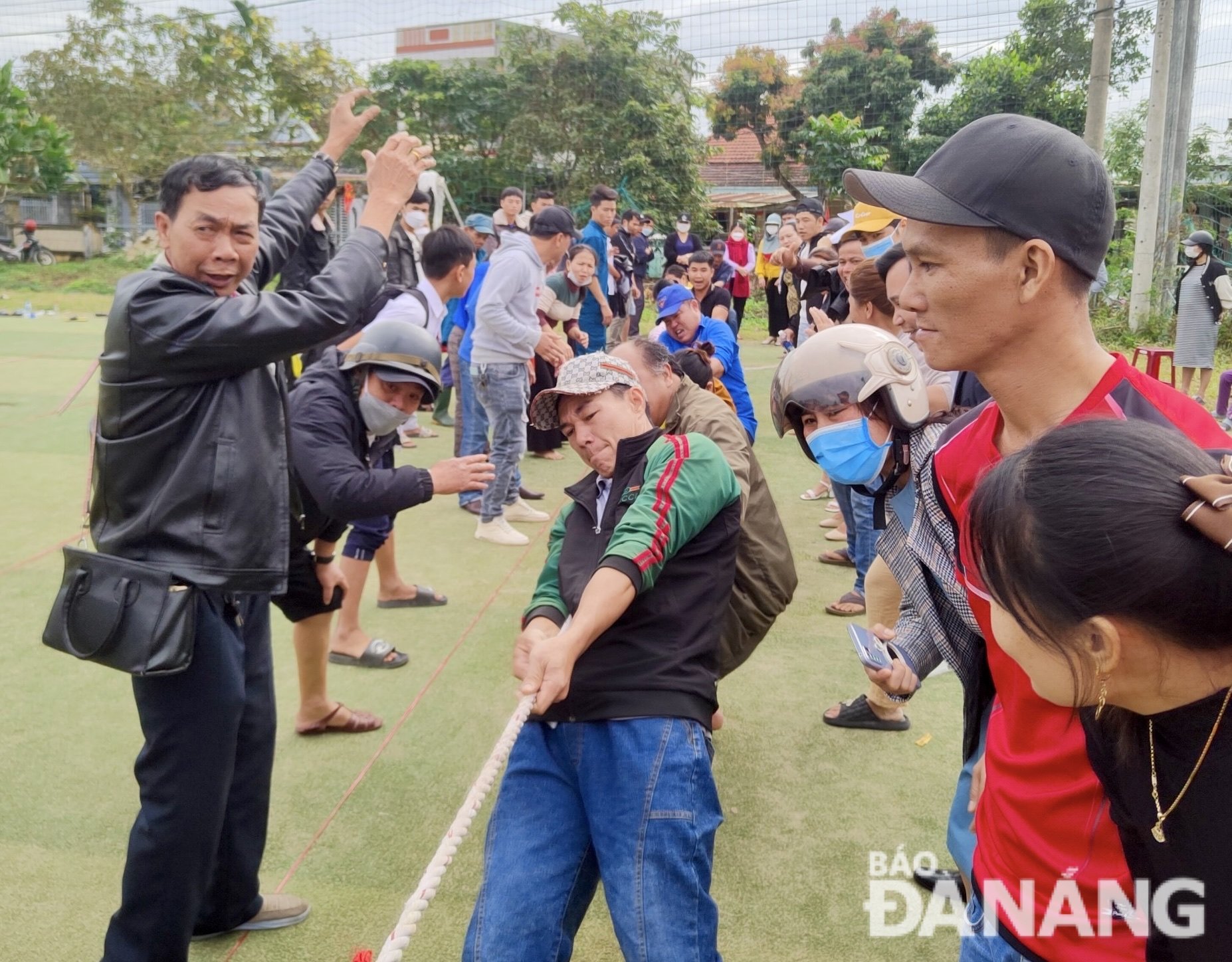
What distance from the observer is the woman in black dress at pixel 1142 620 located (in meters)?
1.10

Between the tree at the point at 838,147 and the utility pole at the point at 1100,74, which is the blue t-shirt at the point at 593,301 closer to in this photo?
the utility pole at the point at 1100,74

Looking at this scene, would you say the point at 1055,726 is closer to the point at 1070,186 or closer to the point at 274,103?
the point at 1070,186

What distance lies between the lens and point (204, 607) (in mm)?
2338

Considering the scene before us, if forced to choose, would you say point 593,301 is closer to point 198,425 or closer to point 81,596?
point 198,425

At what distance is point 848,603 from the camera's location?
5.10 metres

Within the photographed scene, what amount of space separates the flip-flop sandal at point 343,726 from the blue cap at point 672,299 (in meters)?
3.10

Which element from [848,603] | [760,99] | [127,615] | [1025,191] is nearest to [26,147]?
[760,99]

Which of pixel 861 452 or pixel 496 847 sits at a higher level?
pixel 861 452

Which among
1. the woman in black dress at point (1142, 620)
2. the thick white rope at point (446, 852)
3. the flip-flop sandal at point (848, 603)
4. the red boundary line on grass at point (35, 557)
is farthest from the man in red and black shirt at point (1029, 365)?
the red boundary line on grass at point (35, 557)

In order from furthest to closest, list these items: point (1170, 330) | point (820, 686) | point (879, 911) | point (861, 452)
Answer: point (1170, 330), point (820, 686), point (879, 911), point (861, 452)

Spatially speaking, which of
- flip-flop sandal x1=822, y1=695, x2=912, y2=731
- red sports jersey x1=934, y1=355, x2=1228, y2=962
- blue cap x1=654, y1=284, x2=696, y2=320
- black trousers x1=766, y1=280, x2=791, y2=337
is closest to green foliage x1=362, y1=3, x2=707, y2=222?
black trousers x1=766, y1=280, x2=791, y2=337

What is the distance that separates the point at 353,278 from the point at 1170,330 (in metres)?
13.5

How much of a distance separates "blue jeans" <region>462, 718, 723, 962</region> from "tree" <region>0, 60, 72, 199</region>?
27.6m

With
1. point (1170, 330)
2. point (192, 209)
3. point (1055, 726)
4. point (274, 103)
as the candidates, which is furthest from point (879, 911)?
point (274, 103)
